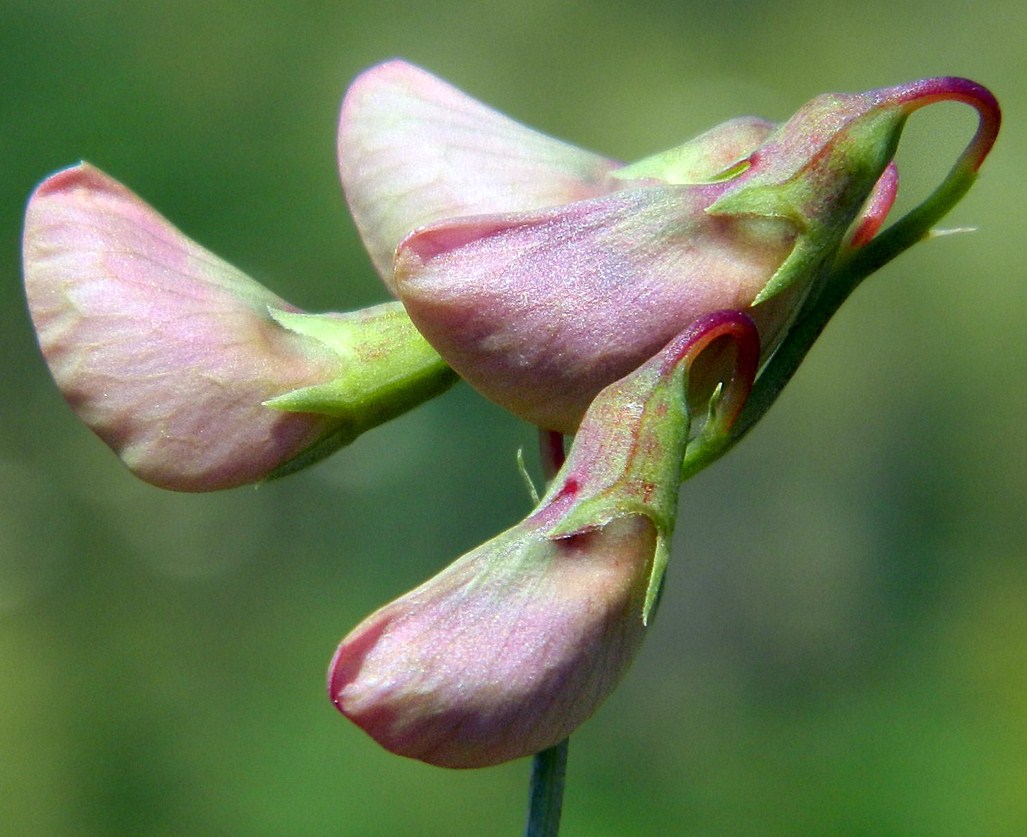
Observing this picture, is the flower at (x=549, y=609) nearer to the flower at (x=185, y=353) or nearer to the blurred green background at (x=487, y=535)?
the flower at (x=185, y=353)

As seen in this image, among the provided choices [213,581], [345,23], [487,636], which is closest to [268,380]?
[487,636]

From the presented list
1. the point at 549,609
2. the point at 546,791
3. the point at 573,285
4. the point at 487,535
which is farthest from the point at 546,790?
the point at 487,535

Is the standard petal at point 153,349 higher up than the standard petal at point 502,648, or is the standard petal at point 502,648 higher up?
the standard petal at point 153,349

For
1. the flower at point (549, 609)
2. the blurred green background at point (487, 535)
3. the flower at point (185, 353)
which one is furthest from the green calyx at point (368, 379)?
the blurred green background at point (487, 535)

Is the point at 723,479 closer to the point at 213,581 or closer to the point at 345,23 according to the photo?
the point at 213,581

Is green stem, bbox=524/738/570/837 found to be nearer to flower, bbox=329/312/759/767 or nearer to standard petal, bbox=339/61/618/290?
flower, bbox=329/312/759/767

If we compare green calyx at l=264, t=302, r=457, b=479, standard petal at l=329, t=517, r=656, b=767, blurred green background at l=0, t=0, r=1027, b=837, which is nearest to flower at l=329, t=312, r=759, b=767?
standard petal at l=329, t=517, r=656, b=767
